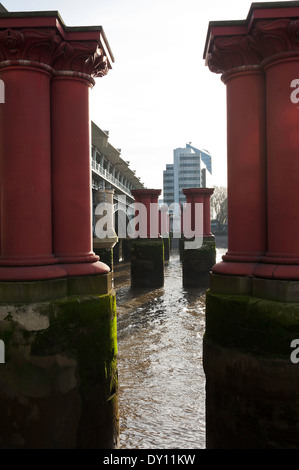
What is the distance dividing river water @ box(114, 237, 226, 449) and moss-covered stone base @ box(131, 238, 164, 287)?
375cm

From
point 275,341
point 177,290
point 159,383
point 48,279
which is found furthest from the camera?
point 177,290

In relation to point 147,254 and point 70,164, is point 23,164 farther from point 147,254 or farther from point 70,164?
point 147,254

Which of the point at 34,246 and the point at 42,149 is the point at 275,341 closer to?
the point at 34,246

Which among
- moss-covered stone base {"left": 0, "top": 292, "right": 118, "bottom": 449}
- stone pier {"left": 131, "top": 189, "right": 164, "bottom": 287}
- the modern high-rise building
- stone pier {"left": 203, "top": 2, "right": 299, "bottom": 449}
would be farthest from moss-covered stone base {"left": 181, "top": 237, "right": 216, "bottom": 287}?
the modern high-rise building

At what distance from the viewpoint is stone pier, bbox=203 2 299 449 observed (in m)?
3.32

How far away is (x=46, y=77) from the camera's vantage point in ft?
12.2

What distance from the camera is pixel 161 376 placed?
22.7 feet

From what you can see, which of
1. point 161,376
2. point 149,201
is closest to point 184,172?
point 149,201

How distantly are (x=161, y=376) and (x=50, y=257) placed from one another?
161 inches

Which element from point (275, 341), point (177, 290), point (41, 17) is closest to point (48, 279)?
point (275, 341)

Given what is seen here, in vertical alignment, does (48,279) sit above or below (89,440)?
above

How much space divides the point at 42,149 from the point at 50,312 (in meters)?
1.52

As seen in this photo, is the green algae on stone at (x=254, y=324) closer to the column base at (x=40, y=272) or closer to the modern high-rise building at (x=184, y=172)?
the column base at (x=40, y=272)

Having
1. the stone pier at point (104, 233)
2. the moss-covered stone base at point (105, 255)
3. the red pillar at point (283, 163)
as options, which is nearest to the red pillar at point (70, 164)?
the red pillar at point (283, 163)
